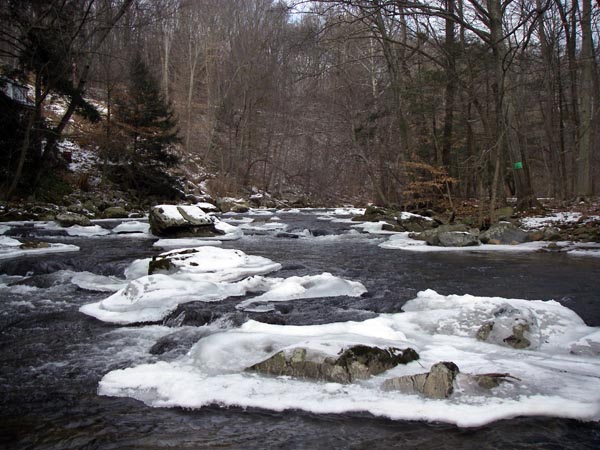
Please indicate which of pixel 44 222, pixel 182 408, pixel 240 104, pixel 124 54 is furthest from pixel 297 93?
pixel 182 408

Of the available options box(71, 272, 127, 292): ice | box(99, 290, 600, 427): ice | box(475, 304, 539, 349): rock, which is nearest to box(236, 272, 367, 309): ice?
box(99, 290, 600, 427): ice

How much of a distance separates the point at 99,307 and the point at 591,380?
4.53 m

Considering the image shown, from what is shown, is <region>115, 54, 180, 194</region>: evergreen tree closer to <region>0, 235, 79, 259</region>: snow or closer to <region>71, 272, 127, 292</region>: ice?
<region>0, 235, 79, 259</region>: snow

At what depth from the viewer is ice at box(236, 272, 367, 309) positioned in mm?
5426

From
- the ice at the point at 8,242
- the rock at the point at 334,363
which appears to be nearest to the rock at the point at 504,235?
the rock at the point at 334,363

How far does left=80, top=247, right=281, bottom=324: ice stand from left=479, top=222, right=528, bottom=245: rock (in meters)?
5.12

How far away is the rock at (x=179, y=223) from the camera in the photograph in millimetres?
11617

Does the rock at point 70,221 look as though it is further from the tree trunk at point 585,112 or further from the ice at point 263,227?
the tree trunk at point 585,112

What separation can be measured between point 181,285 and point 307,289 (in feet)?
5.06

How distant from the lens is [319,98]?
2480cm

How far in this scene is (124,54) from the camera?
959 inches

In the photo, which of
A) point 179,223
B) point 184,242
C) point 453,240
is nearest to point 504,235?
point 453,240

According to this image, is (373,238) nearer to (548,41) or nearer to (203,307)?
(203,307)

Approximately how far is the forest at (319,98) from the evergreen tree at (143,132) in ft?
0.25
